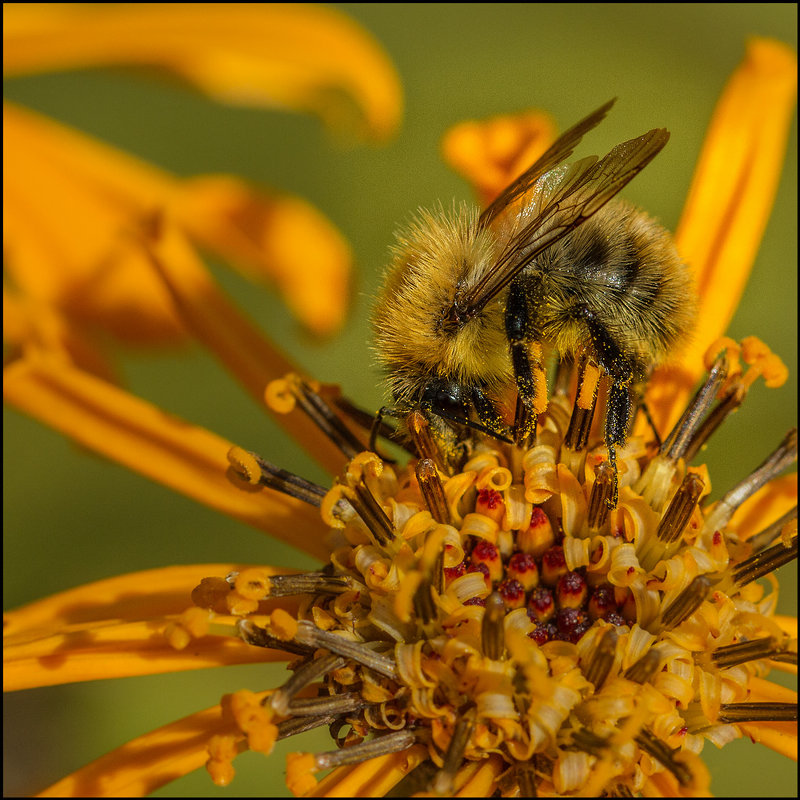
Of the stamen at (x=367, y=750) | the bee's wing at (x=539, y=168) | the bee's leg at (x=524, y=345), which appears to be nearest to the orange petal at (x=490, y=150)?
the bee's wing at (x=539, y=168)

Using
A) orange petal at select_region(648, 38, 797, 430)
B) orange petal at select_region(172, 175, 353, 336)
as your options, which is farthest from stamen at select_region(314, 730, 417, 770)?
orange petal at select_region(172, 175, 353, 336)

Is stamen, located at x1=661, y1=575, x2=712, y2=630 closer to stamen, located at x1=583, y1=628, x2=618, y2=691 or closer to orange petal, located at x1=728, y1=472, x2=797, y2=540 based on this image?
stamen, located at x1=583, y1=628, x2=618, y2=691

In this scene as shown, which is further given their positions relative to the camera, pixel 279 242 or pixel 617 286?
pixel 279 242

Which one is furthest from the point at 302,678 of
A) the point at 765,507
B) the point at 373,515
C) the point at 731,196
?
the point at 731,196

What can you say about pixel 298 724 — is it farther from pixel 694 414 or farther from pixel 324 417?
pixel 694 414

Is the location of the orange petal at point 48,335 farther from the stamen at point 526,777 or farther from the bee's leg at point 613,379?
the stamen at point 526,777

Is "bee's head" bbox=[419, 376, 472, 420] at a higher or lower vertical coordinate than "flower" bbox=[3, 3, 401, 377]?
lower

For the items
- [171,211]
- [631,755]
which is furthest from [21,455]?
[631,755]
